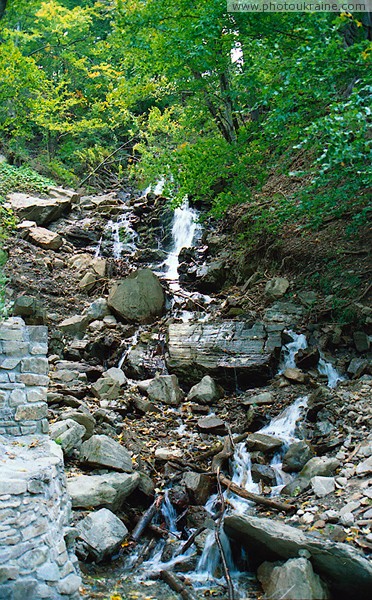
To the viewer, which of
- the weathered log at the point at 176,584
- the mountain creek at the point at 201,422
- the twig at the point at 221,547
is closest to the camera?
the twig at the point at 221,547

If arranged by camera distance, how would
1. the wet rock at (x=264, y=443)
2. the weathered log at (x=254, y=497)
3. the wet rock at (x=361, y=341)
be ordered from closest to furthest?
the weathered log at (x=254, y=497), the wet rock at (x=264, y=443), the wet rock at (x=361, y=341)

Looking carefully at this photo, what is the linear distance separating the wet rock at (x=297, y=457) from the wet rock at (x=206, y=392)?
2254 mm

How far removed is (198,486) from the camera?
19.3 ft

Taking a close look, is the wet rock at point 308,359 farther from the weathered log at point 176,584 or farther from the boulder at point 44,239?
the boulder at point 44,239

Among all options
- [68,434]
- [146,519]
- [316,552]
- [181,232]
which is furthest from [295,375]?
[181,232]

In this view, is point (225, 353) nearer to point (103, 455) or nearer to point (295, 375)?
point (295, 375)

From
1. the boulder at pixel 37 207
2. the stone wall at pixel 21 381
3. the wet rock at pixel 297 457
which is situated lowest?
the wet rock at pixel 297 457

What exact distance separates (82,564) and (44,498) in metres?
1.36

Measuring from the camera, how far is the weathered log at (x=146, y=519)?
17.5ft

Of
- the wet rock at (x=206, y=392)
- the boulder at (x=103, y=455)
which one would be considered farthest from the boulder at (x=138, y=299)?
the boulder at (x=103, y=455)

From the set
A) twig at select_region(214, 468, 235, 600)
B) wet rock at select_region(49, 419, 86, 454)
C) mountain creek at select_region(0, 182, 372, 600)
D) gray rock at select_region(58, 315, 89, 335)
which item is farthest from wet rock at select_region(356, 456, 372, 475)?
gray rock at select_region(58, 315, 89, 335)

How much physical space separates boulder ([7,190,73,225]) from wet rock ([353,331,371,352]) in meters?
10.0

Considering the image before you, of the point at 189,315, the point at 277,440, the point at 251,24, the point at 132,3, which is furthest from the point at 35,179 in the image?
the point at 277,440

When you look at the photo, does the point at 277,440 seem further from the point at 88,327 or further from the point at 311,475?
the point at 88,327
